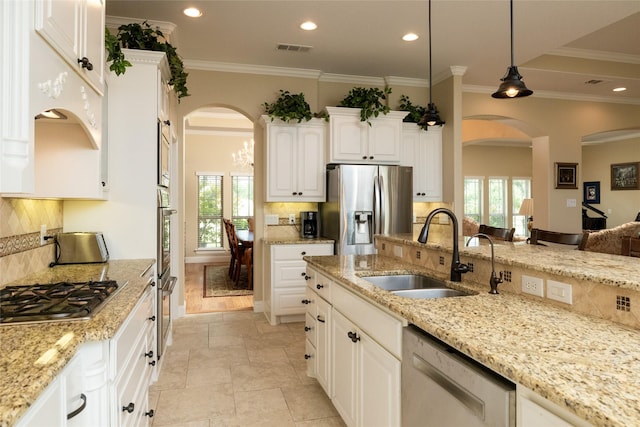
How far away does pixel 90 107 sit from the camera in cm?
200

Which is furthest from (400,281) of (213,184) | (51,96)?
(213,184)

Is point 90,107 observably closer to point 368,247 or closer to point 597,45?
point 368,247

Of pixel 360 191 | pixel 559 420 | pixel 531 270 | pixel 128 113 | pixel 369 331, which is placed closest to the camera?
pixel 559 420

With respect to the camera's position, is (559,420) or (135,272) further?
(135,272)

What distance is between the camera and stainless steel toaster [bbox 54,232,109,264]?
8.32 feet

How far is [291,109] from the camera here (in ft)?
14.8

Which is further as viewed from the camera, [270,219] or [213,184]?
[213,184]

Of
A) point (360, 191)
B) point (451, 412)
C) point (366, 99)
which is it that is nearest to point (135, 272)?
point (451, 412)

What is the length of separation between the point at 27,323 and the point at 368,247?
3.54 meters

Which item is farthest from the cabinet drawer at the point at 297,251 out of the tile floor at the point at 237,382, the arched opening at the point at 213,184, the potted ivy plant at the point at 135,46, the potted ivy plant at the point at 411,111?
the arched opening at the point at 213,184

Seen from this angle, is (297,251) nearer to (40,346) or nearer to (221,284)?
(221,284)

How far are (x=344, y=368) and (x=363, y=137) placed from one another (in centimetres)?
312

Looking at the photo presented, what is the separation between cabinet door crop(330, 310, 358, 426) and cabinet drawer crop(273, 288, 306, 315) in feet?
6.86

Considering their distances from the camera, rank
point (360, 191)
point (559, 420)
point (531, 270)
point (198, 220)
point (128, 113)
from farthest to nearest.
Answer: point (198, 220)
point (360, 191)
point (128, 113)
point (531, 270)
point (559, 420)
